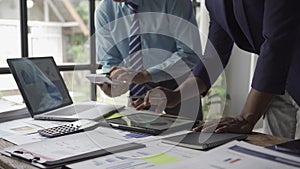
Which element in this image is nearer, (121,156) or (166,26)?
(121,156)

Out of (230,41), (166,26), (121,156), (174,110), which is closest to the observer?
(121,156)

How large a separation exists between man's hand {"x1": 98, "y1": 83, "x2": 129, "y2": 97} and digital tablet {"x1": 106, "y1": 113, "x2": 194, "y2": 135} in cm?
23

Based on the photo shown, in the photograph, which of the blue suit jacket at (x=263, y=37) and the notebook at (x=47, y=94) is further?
the notebook at (x=47, y=94)

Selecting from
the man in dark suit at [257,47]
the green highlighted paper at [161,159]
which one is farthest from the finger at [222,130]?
the green highlighted paper at [161,159]

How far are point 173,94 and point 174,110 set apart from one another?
213 millimetres

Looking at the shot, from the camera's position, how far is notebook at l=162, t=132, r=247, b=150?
0.91 metres

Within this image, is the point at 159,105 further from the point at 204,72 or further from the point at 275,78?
the point at 275,78

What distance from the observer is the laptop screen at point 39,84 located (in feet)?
4.31

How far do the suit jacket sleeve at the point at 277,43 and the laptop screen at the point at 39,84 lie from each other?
80cm

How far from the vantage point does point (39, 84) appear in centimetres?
137

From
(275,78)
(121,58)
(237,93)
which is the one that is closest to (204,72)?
(275,78)

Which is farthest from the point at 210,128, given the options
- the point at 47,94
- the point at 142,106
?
the point at 47,94

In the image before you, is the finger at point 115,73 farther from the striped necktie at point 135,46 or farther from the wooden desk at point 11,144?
the wooden desk at point 11,144

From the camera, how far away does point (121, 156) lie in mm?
835
